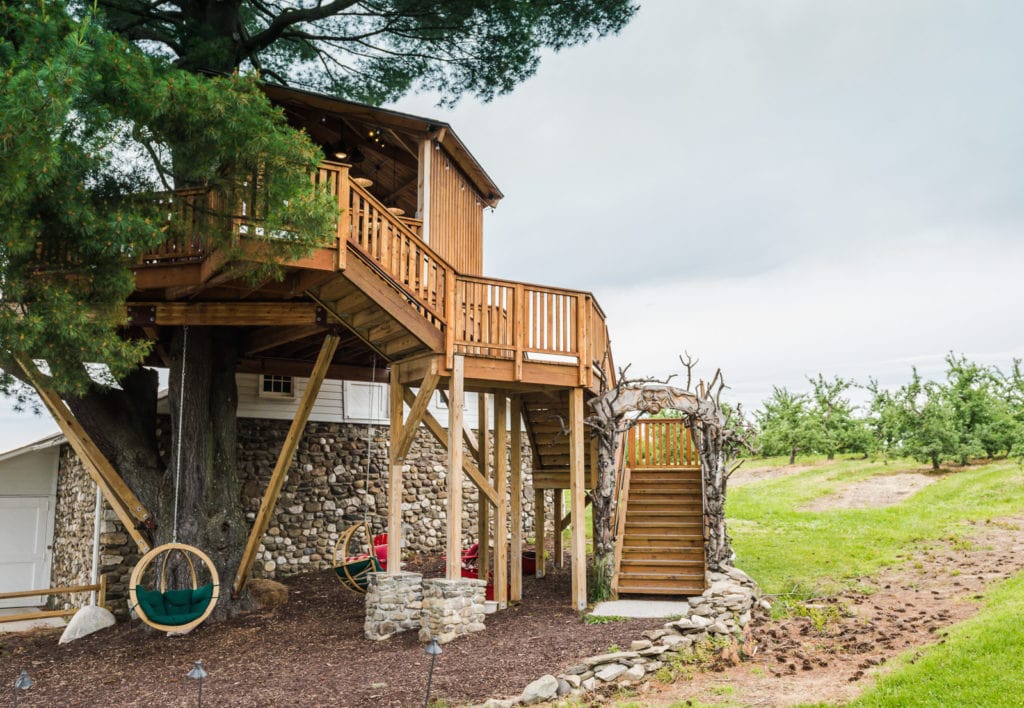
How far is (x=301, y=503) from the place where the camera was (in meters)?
14.5

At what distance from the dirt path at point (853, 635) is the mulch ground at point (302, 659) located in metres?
1.44

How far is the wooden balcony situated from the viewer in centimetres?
871

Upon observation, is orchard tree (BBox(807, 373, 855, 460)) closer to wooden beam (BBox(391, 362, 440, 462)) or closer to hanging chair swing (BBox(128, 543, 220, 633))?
wooden beam (BBox(391, 362, 440, 462))

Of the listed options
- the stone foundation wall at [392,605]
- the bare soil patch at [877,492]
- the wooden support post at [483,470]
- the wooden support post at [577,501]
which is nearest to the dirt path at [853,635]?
the wooden support post at [577,501]

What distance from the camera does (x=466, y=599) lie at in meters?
9.83

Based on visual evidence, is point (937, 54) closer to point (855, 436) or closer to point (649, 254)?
point (649, 254)

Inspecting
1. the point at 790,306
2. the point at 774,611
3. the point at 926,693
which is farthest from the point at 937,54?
the point at 926,693

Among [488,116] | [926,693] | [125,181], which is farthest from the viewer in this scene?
[488,116]

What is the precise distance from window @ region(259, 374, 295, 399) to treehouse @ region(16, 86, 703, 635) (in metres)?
0.90

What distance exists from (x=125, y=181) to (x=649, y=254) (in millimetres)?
19747

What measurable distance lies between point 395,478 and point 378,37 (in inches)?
310

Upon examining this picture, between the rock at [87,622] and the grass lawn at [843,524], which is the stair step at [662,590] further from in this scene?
the rock at [87,622]

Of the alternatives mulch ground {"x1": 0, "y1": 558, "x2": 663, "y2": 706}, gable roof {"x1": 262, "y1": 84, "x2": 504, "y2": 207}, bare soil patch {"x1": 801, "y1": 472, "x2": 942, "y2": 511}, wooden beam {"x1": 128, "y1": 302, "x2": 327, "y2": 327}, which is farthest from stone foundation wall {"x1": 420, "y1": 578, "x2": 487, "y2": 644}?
bare soil patch {"x1": 801, "y1": 472, "x2": 942, "y2": 511}

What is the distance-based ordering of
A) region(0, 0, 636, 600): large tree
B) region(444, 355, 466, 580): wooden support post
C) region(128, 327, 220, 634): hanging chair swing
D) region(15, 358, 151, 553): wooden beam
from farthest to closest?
region(15, 358, 151, 553): wooden beam → region(444, 355, 466, 580): wooden support post → region(128, 327, 220, 634): hanging chair swing → region(0, 0, 636, 600): large tree
